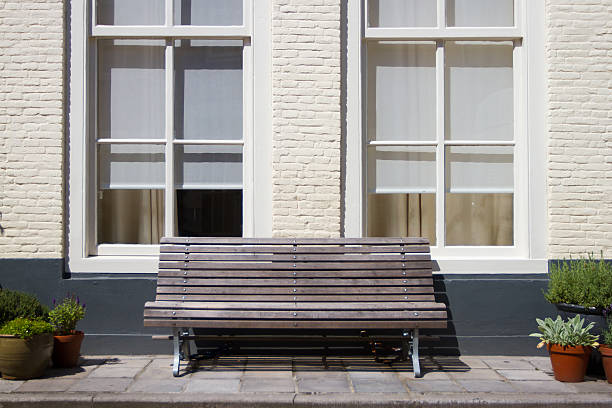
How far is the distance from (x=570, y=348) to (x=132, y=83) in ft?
15.0

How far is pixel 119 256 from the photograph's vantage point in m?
6.65

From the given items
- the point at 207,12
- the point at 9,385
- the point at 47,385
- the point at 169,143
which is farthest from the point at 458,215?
the point at 9,385

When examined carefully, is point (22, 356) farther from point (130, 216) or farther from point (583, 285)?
point (583, 285)

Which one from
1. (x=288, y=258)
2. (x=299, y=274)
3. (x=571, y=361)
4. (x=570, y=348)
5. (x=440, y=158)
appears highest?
(x=440, y=158)

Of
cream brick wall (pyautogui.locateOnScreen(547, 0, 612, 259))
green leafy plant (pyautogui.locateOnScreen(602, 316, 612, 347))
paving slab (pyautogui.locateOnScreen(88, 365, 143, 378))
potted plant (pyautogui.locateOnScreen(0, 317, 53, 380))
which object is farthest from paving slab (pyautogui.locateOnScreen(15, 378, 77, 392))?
cream brick wall (pyautogui.locateOnScreen(547, 0, 612, 259))

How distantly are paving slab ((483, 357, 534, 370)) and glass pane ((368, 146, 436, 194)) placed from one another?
66.3 inches

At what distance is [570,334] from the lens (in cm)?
546

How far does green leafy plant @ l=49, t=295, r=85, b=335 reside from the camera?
5812 mm

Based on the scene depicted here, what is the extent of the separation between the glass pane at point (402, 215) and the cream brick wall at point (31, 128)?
2.95 meters

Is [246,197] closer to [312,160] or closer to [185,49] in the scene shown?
[312,160]

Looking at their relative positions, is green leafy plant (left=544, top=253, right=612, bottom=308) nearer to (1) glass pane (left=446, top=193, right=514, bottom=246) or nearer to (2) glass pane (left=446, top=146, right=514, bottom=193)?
(1) glass pane (left=446, top=193, right=514, bottom=246)

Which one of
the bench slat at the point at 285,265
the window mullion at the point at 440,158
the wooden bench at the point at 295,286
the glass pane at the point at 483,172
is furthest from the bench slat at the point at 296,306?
the glass pane at the point at 483,172

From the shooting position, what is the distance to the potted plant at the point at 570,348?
541cm

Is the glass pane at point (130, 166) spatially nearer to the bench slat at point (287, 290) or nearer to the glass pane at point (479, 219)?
the bench slat at point (287, 290)
